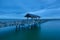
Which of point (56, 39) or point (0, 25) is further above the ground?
point (0, 25)

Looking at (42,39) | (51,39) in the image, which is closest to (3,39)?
(42,39)

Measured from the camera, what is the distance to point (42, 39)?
6484 mm

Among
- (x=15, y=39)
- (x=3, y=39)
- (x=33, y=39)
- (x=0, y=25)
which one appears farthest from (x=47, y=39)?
(x=0, y=25)

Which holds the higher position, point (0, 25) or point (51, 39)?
point (0, 25)

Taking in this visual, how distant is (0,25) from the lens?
7387mm

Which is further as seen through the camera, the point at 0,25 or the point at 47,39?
the point at 0,25

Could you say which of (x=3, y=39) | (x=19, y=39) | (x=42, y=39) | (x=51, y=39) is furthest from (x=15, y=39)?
(x=51, y=39)

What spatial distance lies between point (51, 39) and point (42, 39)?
0.50m

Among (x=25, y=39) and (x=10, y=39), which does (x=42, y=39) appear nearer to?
(x=25, y=39)

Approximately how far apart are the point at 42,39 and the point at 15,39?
147 cm

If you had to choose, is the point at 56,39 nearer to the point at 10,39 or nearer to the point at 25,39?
the point at 25,39

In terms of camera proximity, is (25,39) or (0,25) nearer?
(25,39)

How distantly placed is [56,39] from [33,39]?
129 cm

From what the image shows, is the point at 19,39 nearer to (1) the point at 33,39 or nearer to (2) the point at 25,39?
(2) the point at 25,39
